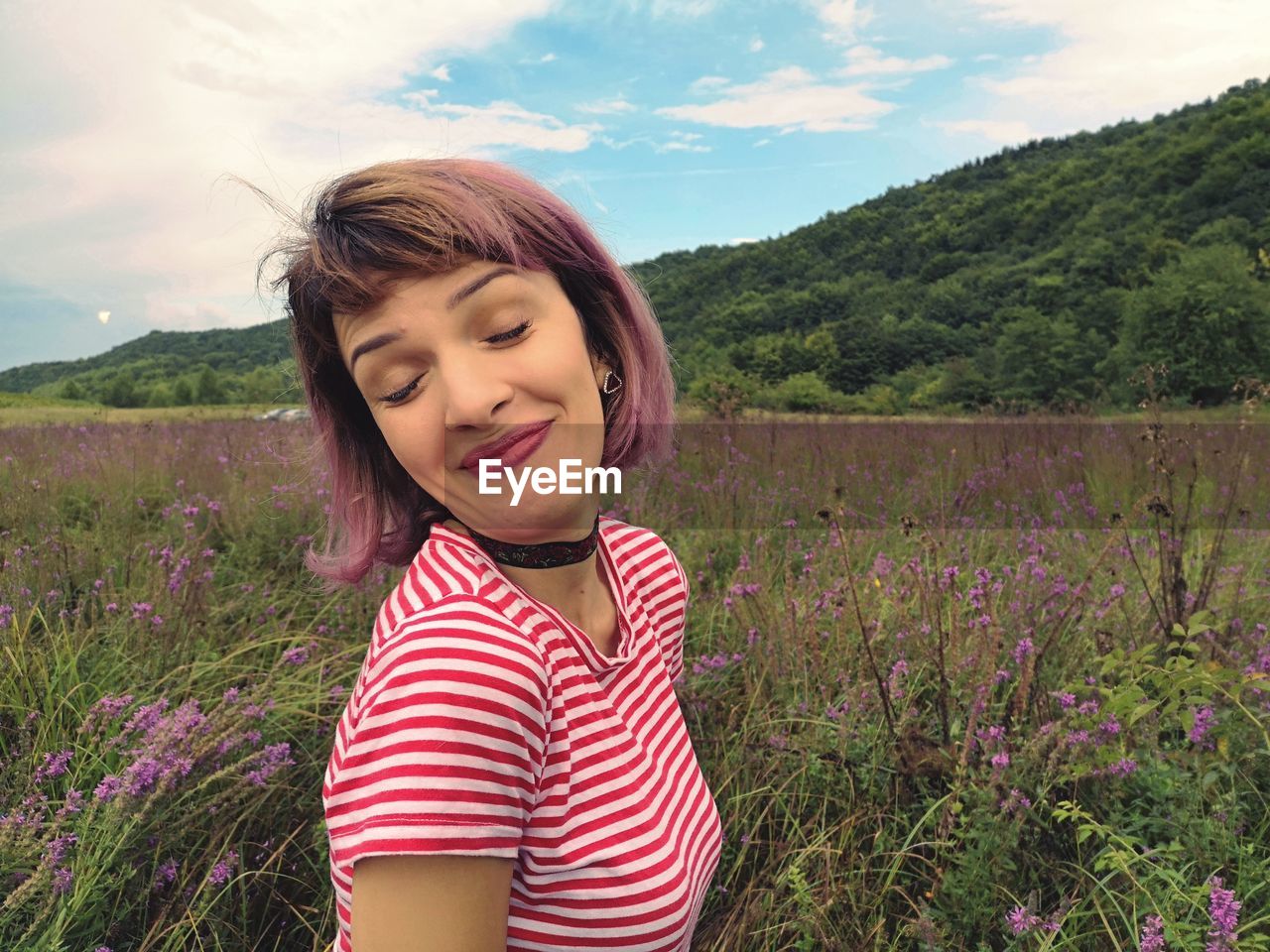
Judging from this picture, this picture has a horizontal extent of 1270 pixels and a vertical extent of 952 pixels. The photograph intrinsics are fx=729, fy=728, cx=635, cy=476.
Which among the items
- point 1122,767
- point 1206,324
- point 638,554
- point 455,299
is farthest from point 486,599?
point 1206,324

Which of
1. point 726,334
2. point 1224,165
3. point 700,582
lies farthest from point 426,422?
point 1224,165

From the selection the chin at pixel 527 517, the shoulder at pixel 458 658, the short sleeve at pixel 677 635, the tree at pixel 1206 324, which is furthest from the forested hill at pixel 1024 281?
the shoulder at pixel 458 658

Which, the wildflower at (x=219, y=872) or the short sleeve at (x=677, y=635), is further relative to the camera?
the wildflower at (x=219, y=872)

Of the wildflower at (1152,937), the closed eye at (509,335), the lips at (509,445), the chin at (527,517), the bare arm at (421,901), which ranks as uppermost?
the closed eye at (509,335)

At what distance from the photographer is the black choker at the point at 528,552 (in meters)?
0.94

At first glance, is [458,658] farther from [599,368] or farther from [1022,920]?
[1022,920]

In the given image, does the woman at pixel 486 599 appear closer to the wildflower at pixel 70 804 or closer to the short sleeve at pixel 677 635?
the short sleeve at pixel 677 635

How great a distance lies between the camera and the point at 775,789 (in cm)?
186

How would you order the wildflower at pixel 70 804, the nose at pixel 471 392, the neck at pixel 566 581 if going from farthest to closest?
the wildflower at pixel 70 804 → the neck at pixel 566 581 → the nose at pixel 471 392

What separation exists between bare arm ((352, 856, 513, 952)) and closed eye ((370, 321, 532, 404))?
1.71 ft

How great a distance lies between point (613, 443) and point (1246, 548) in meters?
4.37

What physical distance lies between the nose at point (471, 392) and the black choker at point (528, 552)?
0.52 feet

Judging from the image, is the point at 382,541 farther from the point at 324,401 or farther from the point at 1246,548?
the point at 1246,548

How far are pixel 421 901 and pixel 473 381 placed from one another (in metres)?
0.54
